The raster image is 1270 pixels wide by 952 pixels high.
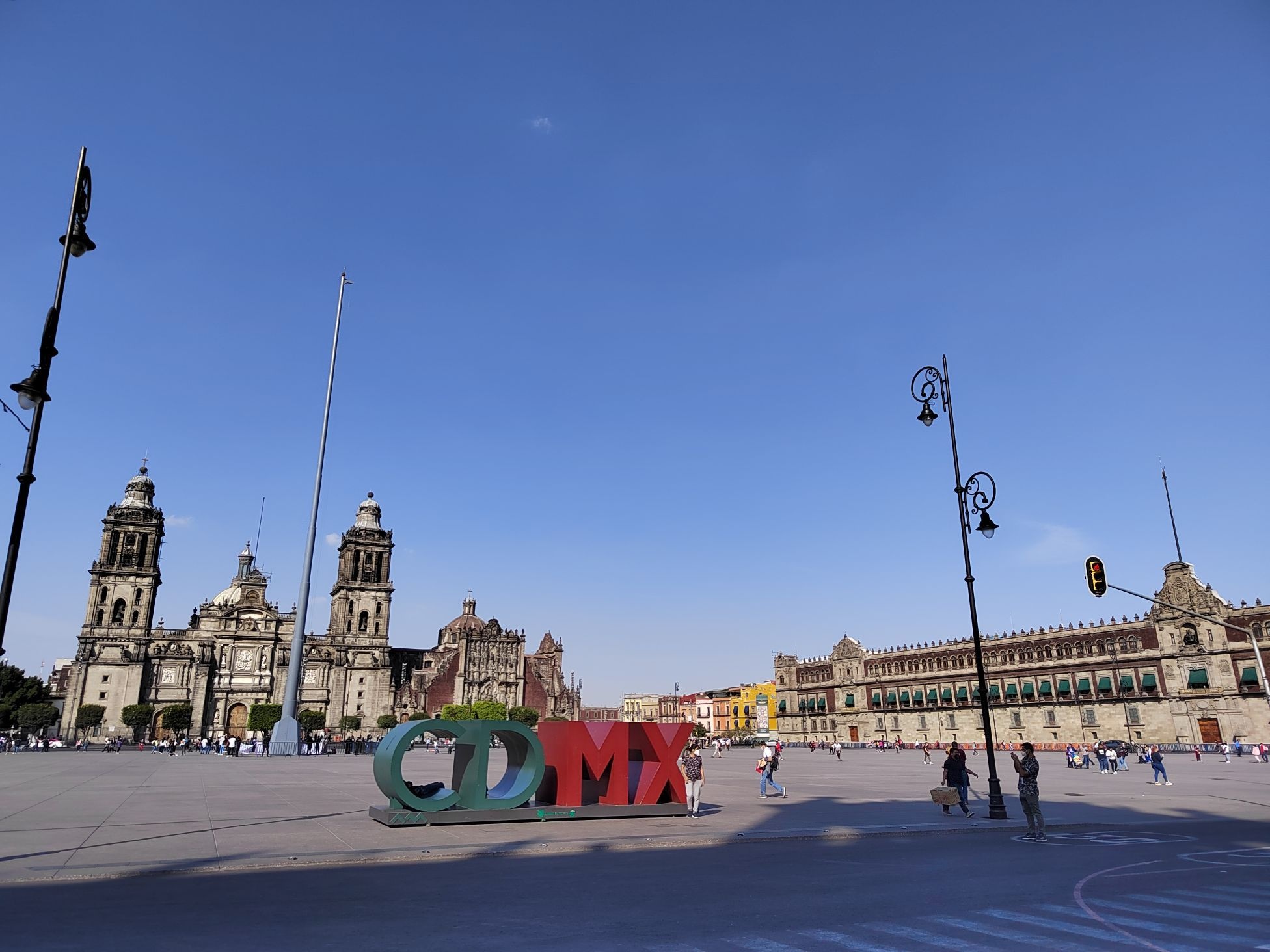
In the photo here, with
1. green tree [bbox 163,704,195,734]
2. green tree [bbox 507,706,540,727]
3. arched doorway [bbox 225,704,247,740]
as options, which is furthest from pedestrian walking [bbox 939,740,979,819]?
arched doorway [bbox 225,704,247,740]

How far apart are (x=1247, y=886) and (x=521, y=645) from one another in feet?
378

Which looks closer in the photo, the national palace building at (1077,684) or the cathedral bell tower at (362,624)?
the national palace building at (1077,684)

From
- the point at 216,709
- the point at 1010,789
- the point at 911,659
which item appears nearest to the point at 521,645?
the point at 216,709

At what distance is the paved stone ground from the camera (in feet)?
40.8

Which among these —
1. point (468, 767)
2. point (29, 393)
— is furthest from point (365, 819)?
point (29, 393)

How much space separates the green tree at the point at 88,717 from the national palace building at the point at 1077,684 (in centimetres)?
8358

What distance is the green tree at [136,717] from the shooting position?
9188 centimetres

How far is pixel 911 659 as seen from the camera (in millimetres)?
94562

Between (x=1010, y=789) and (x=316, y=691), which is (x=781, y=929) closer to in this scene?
(x=1010, y=789)

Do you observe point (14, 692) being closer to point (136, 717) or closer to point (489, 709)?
point (136, 717)

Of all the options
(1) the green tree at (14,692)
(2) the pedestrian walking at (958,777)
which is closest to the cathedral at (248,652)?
(1) the green tree at (14,692)

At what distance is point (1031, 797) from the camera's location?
15398mm

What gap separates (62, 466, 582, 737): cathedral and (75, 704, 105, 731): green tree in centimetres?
116

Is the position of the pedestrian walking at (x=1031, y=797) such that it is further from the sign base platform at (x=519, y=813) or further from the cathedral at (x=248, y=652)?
the cathedral at (x=248, y=652)
